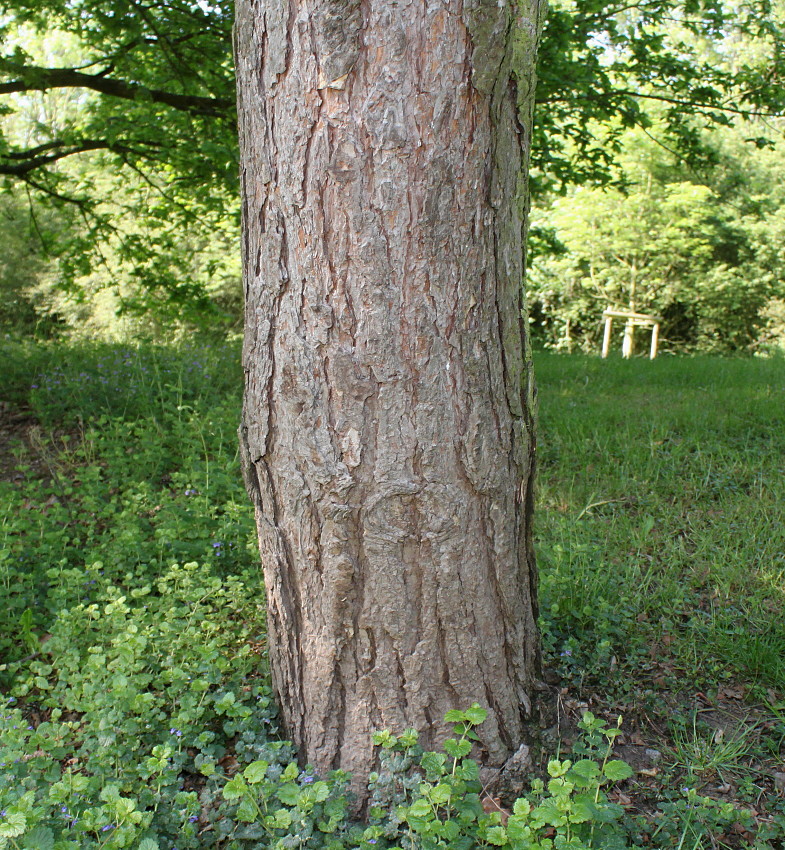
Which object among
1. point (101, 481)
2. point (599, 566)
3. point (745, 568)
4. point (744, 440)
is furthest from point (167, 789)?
point (744, 440)

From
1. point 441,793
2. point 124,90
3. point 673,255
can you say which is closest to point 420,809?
point 441,793

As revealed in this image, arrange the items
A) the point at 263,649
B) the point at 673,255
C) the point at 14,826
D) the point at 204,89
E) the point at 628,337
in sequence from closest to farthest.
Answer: the point at 14,826 → the point at 263,649 → the point at 204,89 → the point at 673,255 → the point at 628,337

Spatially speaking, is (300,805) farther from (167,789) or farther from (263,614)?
(263,614)

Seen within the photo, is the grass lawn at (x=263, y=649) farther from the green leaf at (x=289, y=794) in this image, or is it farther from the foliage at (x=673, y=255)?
the foliage at (x=673, y=255)

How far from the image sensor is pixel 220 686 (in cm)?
256

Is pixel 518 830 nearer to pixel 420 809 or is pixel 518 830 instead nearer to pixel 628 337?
pixel 420 809

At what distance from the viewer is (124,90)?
670 cm

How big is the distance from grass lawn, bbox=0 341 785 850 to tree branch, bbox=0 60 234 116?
2863mm

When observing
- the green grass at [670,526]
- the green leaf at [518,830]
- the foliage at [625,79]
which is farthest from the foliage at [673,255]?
the green leaf at [518,830]

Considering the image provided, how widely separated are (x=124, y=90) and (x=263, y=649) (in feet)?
18.8

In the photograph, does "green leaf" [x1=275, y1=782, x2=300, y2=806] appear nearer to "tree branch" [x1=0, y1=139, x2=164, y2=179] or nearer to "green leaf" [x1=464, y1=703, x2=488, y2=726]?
"green leaf" [x1=464, y1=703, x2=488, y2=726]

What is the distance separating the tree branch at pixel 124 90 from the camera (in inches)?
247

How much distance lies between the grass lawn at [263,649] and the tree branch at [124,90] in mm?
2863

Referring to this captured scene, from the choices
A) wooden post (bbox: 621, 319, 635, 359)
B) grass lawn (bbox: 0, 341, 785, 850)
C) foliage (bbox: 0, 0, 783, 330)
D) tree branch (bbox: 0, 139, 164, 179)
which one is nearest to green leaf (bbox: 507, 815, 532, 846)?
grass lawn (bbox: 0, 341, 785, 850)
